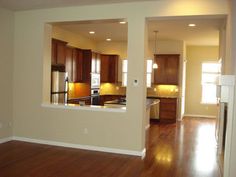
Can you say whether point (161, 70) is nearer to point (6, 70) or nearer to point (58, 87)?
point (58, 87)

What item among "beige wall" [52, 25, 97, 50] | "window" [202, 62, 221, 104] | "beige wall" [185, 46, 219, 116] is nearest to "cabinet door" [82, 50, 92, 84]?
"beige wall" [52, 25, 97, 50]

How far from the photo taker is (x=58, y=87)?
22.3 ft

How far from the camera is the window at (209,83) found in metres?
10.9

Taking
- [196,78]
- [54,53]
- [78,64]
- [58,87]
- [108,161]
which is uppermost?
[54,53]

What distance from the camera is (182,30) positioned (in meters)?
7.64

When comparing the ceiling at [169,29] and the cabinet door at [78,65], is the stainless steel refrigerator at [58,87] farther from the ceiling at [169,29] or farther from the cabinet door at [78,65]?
the ceiling at [169,29]

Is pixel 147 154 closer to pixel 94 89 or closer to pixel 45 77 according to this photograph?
pixel 45 77

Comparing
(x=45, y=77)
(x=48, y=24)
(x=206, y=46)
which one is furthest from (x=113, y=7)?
(x=206, y=46)

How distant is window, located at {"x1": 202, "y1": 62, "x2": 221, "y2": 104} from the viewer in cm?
1091

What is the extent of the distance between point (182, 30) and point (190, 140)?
123 inches

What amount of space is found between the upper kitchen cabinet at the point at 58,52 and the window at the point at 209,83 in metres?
6.19

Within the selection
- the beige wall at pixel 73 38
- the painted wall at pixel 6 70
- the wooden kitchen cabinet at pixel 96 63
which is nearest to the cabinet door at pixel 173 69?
the wooden kitchen cabinet at pixel 96 63

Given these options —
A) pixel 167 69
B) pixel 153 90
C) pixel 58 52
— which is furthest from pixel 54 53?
pixel 153 90

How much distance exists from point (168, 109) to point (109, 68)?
2.74 m
